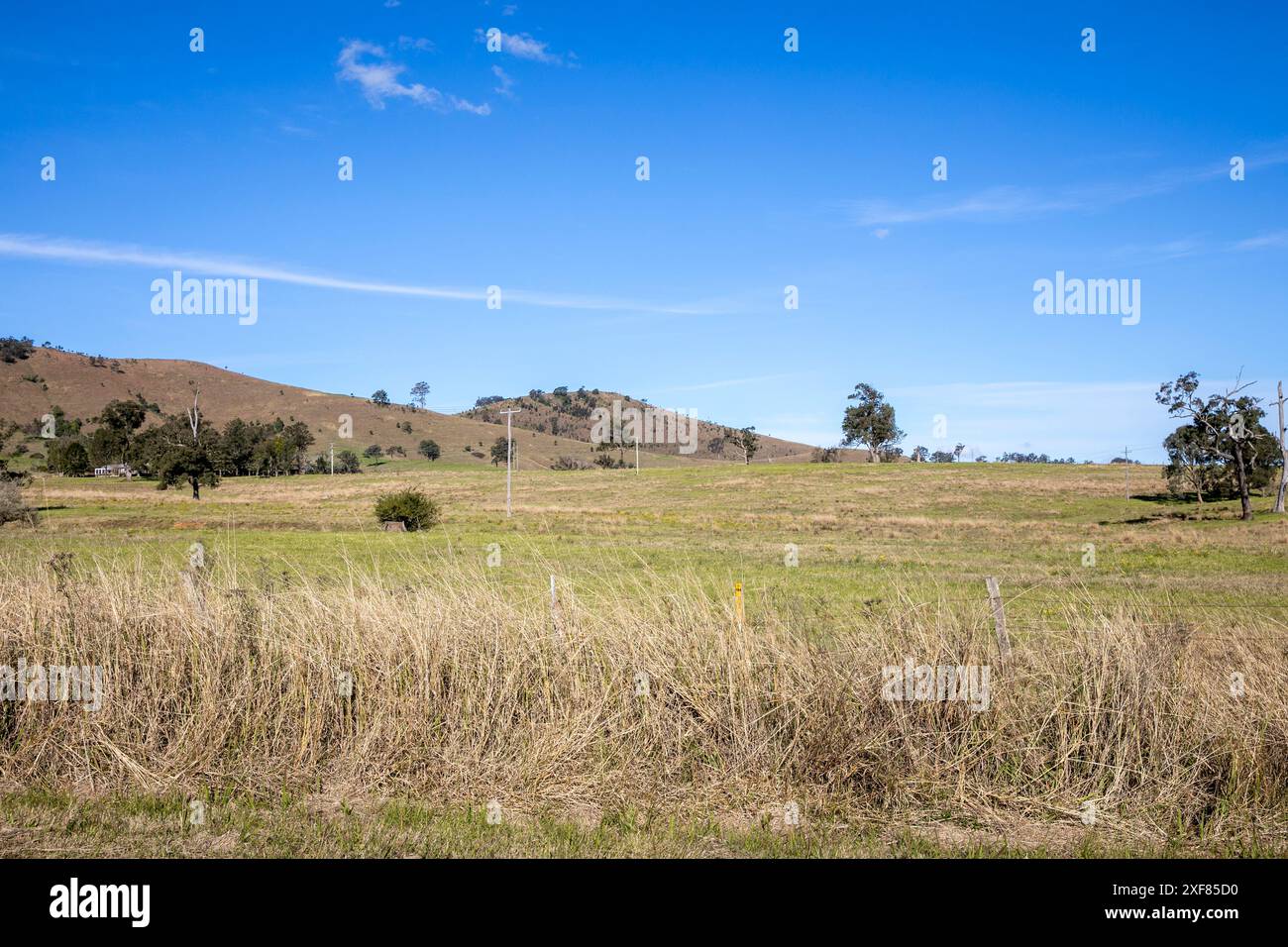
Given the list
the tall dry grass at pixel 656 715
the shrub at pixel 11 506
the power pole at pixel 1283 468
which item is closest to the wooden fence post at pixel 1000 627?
the tall dry grass at pixel 656 715

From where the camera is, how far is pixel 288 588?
31.4 feet

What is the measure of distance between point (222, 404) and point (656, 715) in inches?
7798

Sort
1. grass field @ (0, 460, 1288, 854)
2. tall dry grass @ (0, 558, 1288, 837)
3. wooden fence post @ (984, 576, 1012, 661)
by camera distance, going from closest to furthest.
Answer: grass field @ (0, 460, 1288, 854), tall dry grass @ (0, 558, 1288, 837), wooden fence post @ (984, 576, 1012, 661)

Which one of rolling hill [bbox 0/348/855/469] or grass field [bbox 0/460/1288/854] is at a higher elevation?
rolling hill [bbox 0/348/855/469]

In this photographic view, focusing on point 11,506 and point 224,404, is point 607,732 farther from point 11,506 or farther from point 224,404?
point 224,404

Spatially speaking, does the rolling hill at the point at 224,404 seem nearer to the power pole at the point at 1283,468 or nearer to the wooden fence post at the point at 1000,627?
the power pole at the point at 1283,468

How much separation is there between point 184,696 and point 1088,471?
347 feet

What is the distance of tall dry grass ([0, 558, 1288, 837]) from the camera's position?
22.6 ft

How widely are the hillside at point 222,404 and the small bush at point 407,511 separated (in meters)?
113

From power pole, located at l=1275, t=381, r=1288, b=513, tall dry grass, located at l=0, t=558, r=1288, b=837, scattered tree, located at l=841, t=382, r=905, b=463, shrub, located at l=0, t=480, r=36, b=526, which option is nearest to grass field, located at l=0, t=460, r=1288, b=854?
tall dry grass, located at l=0, t=558, r=1288, b=837

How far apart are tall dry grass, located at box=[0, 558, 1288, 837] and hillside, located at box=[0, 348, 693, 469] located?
6018 inches

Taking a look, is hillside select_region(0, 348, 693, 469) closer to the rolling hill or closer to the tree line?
the rolling hill
